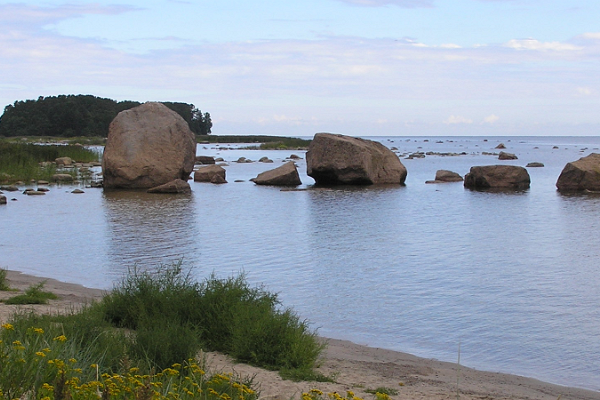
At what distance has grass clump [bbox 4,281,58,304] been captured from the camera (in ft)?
30.0

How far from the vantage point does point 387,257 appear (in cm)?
1442

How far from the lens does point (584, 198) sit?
88.7 ft

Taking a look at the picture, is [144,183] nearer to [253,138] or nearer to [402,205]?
[402,205]

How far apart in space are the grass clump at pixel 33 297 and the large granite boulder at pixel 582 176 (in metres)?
25.6

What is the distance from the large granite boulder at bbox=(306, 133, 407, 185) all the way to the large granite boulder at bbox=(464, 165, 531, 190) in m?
4.59

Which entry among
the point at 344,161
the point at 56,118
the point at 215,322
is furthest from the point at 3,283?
the point at 56,118

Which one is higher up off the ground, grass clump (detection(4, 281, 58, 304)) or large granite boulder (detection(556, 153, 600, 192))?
large granite boulder (detection(556, 153, 600, 192))

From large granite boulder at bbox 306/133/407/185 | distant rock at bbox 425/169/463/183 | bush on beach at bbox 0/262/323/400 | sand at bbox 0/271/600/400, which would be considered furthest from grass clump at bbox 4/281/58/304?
distant rock at bbox 425/169/463/183

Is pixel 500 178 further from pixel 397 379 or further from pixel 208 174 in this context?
pixel 397 379

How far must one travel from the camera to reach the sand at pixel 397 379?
20.5 feet

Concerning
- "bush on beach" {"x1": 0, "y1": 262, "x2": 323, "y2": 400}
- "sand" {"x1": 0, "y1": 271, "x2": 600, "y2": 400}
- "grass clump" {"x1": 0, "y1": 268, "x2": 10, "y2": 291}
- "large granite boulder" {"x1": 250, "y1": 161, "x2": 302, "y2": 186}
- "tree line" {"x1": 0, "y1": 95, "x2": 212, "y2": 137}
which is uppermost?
"tree line" {"x1": 0, "y1": 95, "x2": 212, "y2": 137}

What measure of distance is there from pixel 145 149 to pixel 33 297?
19.6 m

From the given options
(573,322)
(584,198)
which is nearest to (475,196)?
(584,198)

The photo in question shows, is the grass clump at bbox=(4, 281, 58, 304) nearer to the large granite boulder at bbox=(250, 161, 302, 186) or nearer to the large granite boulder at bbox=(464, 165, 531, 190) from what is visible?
the large granite boulder at bbox=(250, 161, 302, 186)
